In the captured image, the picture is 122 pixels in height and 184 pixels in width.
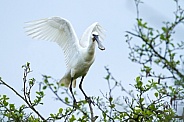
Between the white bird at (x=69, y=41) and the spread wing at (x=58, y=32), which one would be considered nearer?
the white bird at (x=69, y=41)

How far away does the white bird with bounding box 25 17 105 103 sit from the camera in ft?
24.1

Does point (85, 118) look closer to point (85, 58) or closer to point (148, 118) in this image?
point (148, 118)

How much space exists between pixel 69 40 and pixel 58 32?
231mm

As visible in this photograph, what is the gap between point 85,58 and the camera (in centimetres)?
729

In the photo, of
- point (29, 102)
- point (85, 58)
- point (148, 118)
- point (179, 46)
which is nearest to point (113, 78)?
point (148, 118)

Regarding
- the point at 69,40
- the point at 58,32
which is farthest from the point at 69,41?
the point at 58,32

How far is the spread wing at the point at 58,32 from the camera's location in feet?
25.1

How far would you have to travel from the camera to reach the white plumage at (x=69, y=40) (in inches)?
289

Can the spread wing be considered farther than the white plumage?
Yes

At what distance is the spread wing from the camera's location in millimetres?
7641

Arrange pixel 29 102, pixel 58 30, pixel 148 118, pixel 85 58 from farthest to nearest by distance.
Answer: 1. pixel 58 30
2. pixel 85 58
3. pixel 29 102
4. pixel 148 118

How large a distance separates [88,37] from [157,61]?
162 inches

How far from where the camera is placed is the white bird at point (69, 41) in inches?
290

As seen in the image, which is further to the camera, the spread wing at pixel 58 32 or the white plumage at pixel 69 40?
the spread wing at pixel 58 32
